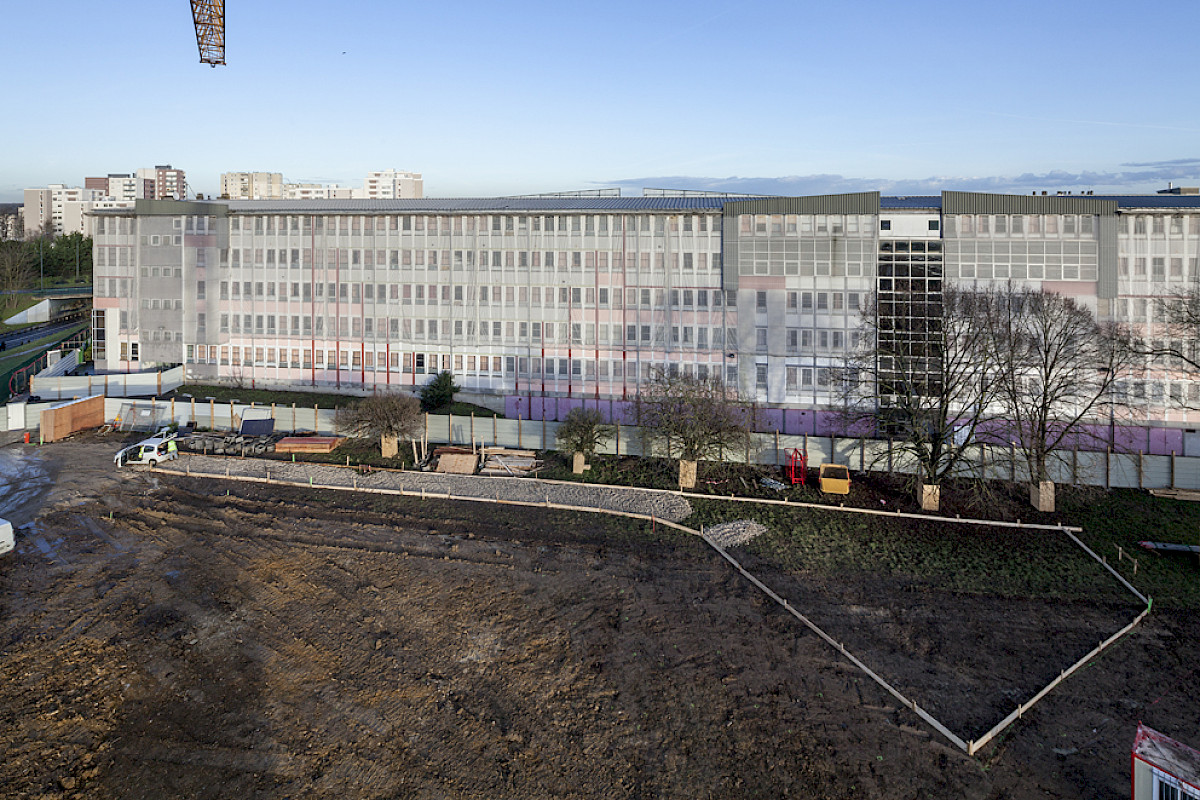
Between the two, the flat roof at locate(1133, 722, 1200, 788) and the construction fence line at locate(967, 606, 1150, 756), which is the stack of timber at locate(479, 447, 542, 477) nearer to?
the construction fence line at locate(967, 606, 1150, 756)

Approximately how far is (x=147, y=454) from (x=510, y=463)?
19.5 m

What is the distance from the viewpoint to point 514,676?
17984mm

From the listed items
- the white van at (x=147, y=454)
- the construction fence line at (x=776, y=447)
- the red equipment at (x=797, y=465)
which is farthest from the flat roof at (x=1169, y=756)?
the white van at (x=147, y=454)

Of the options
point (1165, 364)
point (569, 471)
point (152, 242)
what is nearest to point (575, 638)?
point (569, 471)

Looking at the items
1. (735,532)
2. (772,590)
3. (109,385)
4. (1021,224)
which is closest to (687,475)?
(735,532)

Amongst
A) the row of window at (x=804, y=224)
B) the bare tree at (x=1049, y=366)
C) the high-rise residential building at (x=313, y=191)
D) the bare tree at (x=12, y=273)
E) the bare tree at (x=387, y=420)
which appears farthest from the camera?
the high-rise residential building at (x=313, y=191)

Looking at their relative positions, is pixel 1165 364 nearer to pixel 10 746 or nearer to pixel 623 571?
pixel 623 571

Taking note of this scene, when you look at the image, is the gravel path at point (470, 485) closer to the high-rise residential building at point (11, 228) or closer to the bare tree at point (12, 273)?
the bare tree at point (12, 273)

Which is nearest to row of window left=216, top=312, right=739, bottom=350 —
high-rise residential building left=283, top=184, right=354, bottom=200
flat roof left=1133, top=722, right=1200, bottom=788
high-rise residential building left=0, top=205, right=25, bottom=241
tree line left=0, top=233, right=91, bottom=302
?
flat roof left=1133, top=722, right=1200, bottom=788

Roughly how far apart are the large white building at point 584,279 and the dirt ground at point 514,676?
25265 mm

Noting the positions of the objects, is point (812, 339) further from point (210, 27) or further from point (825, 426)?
point (210, 27)

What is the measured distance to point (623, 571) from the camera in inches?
976

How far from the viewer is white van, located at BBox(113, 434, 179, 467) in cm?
3756

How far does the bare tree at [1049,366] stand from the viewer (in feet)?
103
